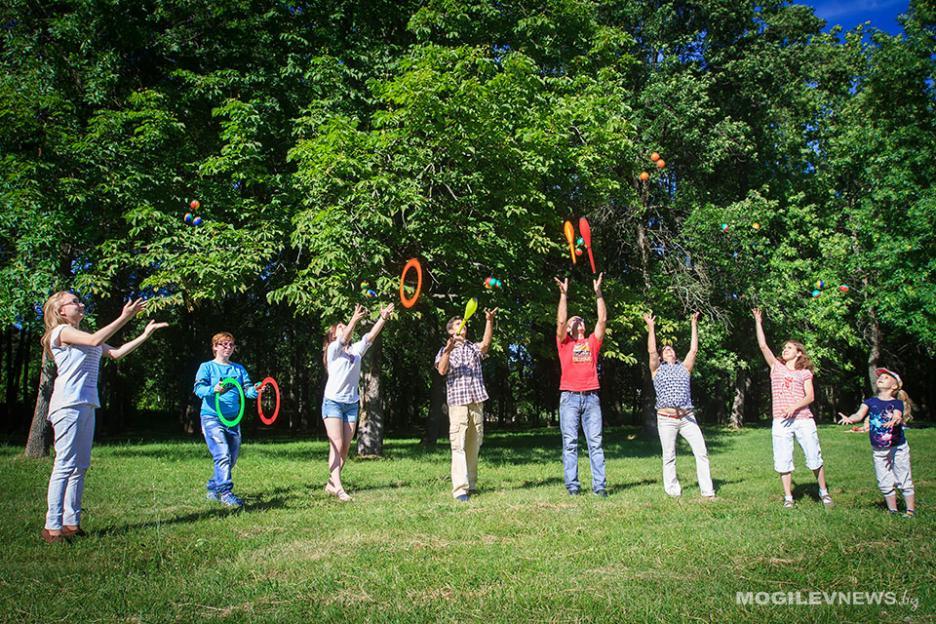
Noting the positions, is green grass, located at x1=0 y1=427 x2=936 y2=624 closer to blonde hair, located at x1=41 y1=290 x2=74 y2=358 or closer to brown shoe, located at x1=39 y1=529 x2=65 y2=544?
brown shoe, located at x1=39 y1=529 x2=65 y2=544

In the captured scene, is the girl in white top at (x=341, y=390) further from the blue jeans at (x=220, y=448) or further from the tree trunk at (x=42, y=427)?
the tree trunk at (x=42, y=427)

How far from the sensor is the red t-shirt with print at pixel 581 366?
27.3 ft

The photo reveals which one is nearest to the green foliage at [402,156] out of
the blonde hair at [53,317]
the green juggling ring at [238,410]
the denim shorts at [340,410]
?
the denim shorts at [340,410]

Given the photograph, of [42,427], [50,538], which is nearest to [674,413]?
Answer: [50,538]

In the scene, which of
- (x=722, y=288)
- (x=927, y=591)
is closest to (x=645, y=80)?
(x=722, y=288)

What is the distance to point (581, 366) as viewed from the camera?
8.34 m

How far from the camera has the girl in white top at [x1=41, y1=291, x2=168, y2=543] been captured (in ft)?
19.0

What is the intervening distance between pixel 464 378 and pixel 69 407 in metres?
4.26

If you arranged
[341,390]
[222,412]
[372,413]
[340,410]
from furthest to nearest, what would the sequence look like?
[372,413]
[340,410]
[341,390]
[222,412]

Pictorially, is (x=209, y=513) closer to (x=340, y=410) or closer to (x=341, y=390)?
(x=340, y=410)

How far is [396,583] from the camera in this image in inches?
175

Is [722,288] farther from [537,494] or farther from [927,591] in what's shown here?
[927,591]

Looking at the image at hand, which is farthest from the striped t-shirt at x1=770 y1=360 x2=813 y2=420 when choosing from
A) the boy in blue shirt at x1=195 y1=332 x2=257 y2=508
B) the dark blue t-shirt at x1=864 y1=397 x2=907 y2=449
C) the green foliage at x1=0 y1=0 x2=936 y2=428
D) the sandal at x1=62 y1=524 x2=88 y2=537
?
the sandal at x1=62 y1=524 x2=88 y2=537

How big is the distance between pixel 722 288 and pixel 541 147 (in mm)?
8963
